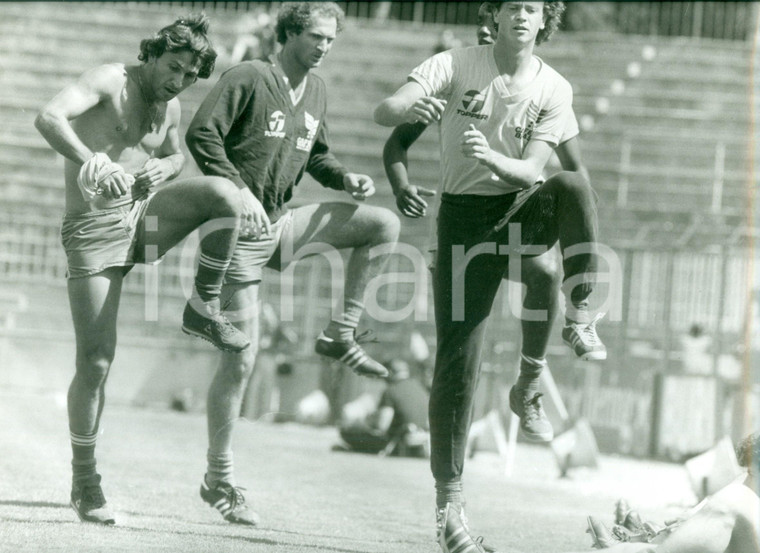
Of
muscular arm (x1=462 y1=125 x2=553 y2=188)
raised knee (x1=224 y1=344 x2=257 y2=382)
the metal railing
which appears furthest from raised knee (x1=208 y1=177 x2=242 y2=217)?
the metal railing

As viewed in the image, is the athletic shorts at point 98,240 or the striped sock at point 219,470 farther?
the striped sock at point 219,470

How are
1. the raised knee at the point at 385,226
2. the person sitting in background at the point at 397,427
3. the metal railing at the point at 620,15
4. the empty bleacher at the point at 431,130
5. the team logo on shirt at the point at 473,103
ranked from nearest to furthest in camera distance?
the team logo on shirt at the point at 473,103, the raised knee at the point at 385,226, the person sitting in background at the point at 397,427, the empty bleacher at the point at 431,130, the metal railing at the point at 620,15

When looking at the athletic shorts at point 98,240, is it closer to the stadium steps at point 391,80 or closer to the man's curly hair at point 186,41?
the man's curly hair at point 186,41

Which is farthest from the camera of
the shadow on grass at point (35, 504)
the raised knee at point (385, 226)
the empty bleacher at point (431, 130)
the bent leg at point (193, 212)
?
the empty bleacher at point (431, 130)

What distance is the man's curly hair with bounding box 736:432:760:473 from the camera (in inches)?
169

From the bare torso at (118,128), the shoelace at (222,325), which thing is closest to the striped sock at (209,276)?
the shoelace at (222,325)

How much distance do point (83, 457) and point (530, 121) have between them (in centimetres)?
264

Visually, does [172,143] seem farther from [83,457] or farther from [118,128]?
[83,457]

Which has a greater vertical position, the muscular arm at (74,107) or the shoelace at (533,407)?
the muscular arm at (74,107)

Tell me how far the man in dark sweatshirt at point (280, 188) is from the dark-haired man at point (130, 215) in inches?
7.4

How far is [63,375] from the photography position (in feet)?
51.0

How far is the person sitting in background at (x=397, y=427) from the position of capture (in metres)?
11.3

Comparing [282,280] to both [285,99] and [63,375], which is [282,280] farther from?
[285,99]

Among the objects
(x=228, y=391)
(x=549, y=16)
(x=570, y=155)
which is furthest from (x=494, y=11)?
(x=228, y=391)
